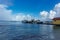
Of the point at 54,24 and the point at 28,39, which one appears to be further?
the point at 54,24

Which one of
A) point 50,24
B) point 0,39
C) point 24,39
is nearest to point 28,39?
point 24,39

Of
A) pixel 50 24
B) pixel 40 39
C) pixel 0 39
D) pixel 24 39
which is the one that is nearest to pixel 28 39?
→ pixel 24 39

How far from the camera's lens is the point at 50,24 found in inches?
581

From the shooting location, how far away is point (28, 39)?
4992 mm

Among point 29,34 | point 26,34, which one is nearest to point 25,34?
point 26,34

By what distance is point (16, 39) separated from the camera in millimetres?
4906

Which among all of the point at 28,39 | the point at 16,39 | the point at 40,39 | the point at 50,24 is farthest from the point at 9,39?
the point at 50,24

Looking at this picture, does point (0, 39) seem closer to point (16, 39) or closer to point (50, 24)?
point (16, 39)

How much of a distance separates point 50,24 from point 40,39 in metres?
9.81

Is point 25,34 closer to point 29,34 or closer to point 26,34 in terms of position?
point 26,34

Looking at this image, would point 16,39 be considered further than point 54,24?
No

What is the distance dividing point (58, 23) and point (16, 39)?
10332 mm

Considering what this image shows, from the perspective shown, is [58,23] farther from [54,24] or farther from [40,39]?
[40,39]

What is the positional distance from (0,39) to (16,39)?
1.90 ft
